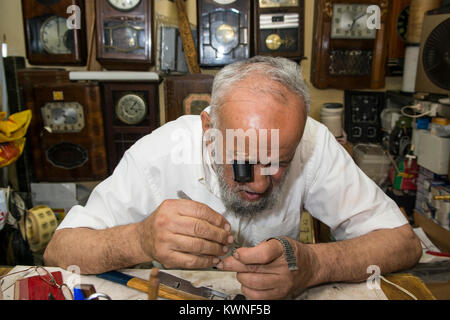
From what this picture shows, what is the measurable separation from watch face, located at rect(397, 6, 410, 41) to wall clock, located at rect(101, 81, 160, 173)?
187 centimetres

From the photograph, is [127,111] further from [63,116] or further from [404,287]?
[404,287]

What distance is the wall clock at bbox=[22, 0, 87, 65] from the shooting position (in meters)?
2.57

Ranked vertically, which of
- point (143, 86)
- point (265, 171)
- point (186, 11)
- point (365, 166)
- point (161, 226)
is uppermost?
point (186, 11)

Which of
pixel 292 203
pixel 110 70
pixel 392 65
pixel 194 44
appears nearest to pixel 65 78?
pixel 110 70

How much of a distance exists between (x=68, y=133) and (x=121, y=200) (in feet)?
5.23

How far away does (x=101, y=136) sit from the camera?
2.62 metres

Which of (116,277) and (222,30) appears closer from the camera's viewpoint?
(116,277)

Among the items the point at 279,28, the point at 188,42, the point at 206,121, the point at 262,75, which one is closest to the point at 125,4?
the point at 188,42

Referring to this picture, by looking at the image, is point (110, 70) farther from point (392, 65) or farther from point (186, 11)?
point (392, 65)

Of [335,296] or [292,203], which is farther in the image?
[292,203]

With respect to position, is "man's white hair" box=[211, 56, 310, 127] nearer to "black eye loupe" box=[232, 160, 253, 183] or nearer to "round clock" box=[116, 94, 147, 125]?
"black eye loupe" box=[232, 160, 253, 183]

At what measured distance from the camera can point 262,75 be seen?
1.04 metres

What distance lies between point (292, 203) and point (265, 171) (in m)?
0.43

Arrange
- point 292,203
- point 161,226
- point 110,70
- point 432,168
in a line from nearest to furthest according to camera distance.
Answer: point 161,226 < point 292,203 < point 432,168 < point 110,70
